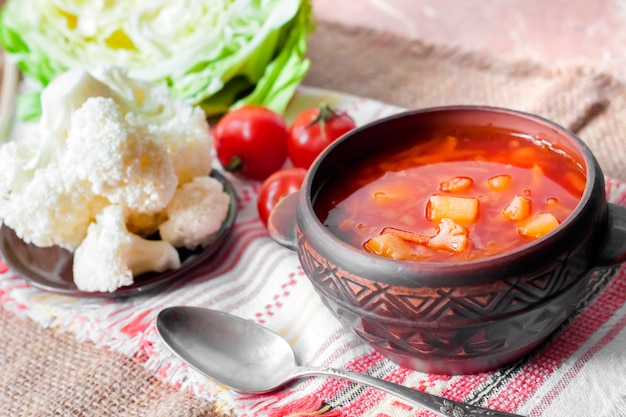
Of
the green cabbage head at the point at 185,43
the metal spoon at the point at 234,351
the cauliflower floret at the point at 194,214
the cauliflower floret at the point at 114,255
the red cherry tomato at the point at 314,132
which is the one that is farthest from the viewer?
the green cabbage head at the point at 185,43

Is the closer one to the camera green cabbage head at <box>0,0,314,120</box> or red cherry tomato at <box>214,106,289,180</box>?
red cherry tomato at <box>214,106,289,180</box>

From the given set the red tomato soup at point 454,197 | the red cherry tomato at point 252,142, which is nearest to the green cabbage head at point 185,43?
the red cherry tomato at point 252,142

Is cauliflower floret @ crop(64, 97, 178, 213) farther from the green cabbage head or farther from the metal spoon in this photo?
the green cabbage head

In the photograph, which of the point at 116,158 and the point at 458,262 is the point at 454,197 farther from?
the point at 116,158

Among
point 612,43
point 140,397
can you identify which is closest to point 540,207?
point 140,397

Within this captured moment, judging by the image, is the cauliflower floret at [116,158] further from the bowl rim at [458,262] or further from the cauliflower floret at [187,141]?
the bowl rim at [458,262]

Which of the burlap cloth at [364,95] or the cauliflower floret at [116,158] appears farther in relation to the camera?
the cauliflower floret at [116,158]

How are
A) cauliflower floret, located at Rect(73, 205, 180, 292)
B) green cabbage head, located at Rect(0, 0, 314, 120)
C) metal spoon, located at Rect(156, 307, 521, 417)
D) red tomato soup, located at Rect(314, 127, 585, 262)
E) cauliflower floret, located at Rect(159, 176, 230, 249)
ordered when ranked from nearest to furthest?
red tomato soup, located at Rect(314, 127, 585, 262) < metal spoon, located at Rect(156, 307, 521, 417) < cauliflower floret, located at Rect(73, 205, 180, 292) < cauliflower floret, located at Rect(159, 176, 230, 249) < green cabbage head, located at Rect(0, 0, 314, 120)

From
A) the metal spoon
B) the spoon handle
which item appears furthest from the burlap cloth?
the spoon handle
